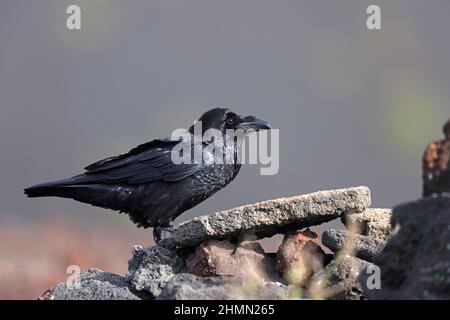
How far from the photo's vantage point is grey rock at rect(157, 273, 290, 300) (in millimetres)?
5300

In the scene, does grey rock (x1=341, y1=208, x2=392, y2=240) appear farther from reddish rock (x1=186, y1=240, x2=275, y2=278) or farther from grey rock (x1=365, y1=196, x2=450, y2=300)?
grey rock (x1=365, y1=196, x2=450, y2=300)

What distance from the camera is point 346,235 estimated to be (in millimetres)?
7160

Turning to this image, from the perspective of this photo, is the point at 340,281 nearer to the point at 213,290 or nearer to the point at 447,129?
the point at 213,290

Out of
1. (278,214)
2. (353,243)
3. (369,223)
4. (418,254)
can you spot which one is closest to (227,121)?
(278,214)

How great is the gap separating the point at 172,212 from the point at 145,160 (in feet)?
2.21

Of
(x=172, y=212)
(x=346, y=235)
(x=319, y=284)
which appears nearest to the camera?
(x=319, y=284)

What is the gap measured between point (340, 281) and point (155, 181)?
2.85 m

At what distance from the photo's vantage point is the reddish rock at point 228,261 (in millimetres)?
7254

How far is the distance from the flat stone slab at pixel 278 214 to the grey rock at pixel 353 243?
19 centimetres

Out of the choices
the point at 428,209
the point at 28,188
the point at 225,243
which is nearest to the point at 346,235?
the point at 225,243

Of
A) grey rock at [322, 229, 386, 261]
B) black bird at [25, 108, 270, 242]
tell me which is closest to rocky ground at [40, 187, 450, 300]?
grey rock at [322, 229, 386, 261]

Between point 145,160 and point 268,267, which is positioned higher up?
point 145,160

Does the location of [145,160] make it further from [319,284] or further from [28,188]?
[319,284]
